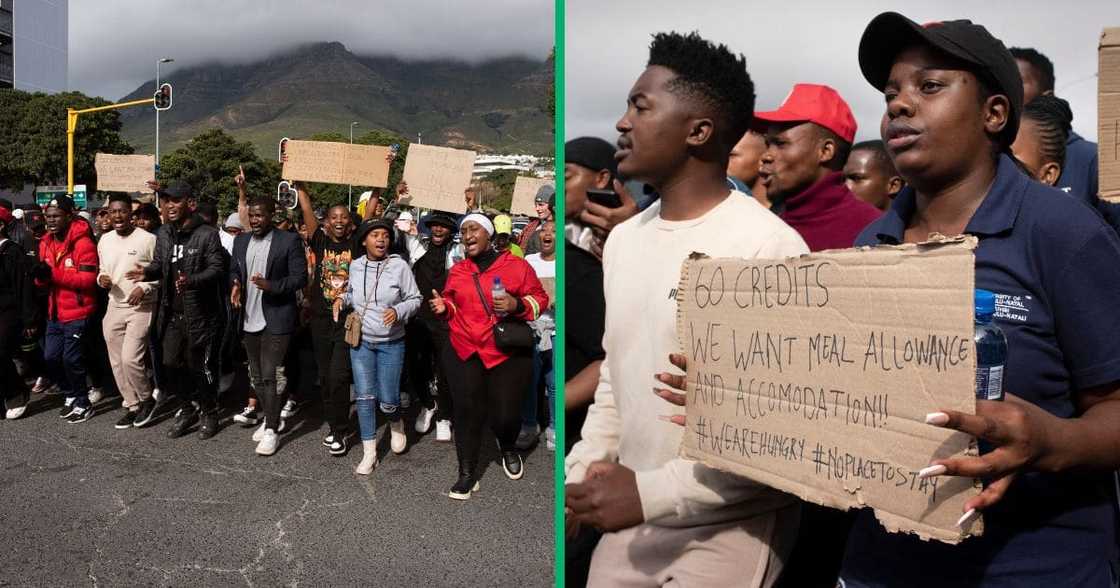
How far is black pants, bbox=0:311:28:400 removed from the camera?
662cm

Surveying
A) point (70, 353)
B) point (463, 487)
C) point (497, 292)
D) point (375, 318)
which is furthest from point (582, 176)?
point (70, 353)

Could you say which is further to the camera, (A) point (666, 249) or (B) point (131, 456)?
(B) point (131, 456)

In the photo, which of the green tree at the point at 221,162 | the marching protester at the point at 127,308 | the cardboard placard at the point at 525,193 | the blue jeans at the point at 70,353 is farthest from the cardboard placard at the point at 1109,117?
the green tree at the point at 221,162

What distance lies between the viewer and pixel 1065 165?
235 centimetres

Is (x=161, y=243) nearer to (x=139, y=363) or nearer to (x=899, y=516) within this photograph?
(x=139, y=363)

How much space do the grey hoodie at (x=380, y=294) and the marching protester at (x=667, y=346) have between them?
4048 millimetres

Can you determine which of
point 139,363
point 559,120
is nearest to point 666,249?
point 559,120

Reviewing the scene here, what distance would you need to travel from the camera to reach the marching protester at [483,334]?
4895 millimetres

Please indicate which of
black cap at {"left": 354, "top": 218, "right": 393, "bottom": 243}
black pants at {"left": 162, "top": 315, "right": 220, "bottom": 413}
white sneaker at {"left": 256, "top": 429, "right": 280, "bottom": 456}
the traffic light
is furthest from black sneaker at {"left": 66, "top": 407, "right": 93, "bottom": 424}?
the traffic light

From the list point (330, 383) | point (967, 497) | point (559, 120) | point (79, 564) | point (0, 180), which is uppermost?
point (0, 180)

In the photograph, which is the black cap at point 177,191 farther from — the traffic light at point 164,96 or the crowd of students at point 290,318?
the traffic light at point 164,96

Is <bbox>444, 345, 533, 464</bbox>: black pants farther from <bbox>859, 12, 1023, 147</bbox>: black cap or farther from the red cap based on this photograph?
<bbox>859, 12, 1023, 147</bbox>: black cap

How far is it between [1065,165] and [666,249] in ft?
5.02

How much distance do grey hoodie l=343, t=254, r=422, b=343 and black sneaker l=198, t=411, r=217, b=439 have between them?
1.53m
